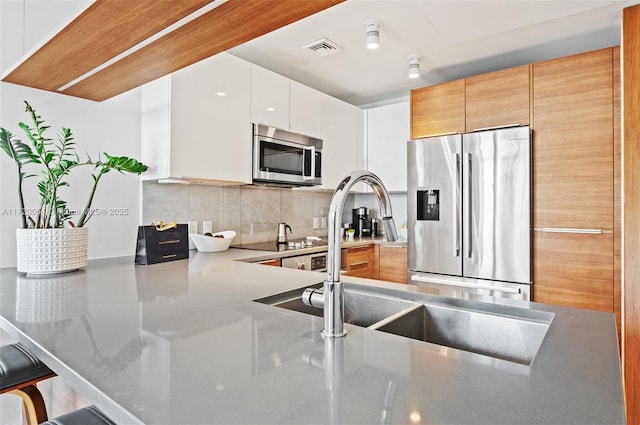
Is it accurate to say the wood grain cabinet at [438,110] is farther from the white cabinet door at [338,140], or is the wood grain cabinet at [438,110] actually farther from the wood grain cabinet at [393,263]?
the wood grain cabinet at [393,263]

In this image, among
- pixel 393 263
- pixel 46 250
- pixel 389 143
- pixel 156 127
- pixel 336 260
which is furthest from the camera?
pixel 389 143

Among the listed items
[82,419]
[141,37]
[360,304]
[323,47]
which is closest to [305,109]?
[323,47]

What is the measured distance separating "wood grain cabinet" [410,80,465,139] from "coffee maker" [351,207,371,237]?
3.66 feet

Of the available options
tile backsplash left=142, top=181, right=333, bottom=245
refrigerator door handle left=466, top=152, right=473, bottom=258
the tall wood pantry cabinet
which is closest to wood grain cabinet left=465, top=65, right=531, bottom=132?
the tall wood pantry cabinet

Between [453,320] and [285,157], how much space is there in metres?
A: 1.99

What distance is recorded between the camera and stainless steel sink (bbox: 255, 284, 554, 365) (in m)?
0.98

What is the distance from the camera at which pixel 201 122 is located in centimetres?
225

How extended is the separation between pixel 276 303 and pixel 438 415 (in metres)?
0.77

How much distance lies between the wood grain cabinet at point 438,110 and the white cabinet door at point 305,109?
32.7 inches

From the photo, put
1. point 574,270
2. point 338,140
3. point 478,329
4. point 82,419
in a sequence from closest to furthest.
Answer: point 82,419, point 478,329, point 574,270, point 338,140

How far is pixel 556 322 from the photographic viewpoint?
0.92 meters

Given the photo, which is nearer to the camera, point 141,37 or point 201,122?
point 141,37

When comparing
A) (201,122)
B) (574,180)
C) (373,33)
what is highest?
(373,33)

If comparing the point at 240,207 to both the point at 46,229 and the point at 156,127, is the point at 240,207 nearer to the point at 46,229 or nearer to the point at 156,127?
the point at 156,127
